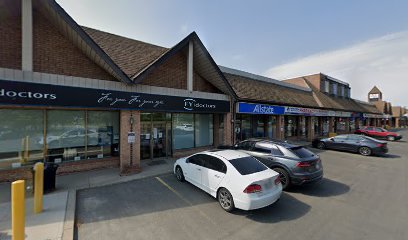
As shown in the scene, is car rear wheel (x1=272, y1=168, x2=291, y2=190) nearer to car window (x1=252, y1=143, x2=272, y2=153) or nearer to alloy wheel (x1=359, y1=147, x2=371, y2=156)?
car window (x1=252, y1=143, x2=272, y2=153)

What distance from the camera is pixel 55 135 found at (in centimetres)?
827

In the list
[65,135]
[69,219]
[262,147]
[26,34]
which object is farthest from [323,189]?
[26,34]

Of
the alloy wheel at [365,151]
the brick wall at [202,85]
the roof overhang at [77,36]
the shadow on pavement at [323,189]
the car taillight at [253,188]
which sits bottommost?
the shadow on pavement at [323,189]

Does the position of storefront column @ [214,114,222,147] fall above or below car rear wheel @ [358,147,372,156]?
above

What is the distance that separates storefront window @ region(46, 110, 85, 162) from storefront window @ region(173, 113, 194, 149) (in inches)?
191

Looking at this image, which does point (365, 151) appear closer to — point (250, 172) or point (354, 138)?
point (354, 138)

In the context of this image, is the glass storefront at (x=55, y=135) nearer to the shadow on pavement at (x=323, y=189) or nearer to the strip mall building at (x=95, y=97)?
the strip mall building at (x=95, y=97)

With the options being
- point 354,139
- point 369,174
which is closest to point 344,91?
point 354,139

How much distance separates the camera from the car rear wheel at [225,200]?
531 centimetres

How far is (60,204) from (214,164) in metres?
4.63

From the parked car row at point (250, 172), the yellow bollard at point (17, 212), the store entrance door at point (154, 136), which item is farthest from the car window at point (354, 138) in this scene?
the yellow bollard at point (17, 212)

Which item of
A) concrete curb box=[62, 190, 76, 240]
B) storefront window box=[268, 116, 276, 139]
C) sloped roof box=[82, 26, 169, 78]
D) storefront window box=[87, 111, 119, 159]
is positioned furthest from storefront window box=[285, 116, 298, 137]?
concrete curb box=[62, 190, 76, 240]

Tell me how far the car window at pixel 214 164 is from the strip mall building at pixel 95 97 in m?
3.91

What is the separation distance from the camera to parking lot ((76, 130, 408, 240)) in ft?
14.5
